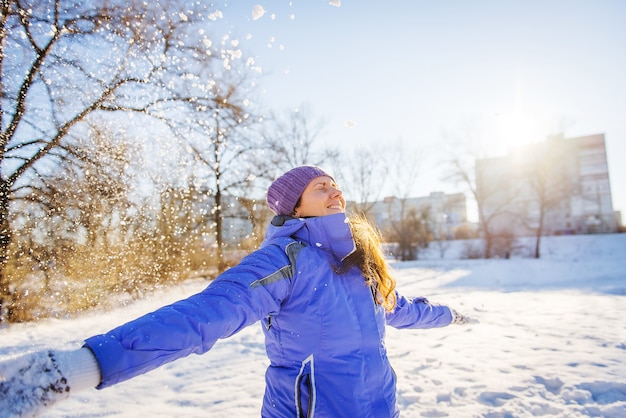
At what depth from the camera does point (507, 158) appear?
39.5m

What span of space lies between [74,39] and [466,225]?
4010 cm

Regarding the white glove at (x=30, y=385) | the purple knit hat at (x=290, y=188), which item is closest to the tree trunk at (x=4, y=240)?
the purple knit hat at (x=290, y=188)

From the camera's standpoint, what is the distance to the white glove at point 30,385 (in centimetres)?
76

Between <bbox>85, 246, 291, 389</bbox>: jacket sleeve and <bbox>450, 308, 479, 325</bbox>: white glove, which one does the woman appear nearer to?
<bbox>85, 246, 291, 389</bbox>: jacket sleeve

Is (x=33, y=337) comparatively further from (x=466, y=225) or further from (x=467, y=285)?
(x=466, y=225)

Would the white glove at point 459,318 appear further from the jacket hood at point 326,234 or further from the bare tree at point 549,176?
the bare tree at point 549,176

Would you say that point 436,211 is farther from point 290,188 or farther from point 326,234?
point 326,234

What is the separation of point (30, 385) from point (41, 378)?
0.08 ft

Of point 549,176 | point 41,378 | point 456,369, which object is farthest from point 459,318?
point 549,176

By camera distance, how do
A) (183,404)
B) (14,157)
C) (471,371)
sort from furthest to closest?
(471,371) < (14,157) < (183,404)

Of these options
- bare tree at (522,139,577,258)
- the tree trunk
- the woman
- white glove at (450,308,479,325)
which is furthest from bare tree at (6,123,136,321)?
bare tree at (522,139,577,258)

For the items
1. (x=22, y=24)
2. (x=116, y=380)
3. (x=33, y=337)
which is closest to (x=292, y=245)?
(x=116, y=380)

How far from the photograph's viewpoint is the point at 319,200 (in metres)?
1.77

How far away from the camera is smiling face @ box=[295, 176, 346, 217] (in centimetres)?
176
